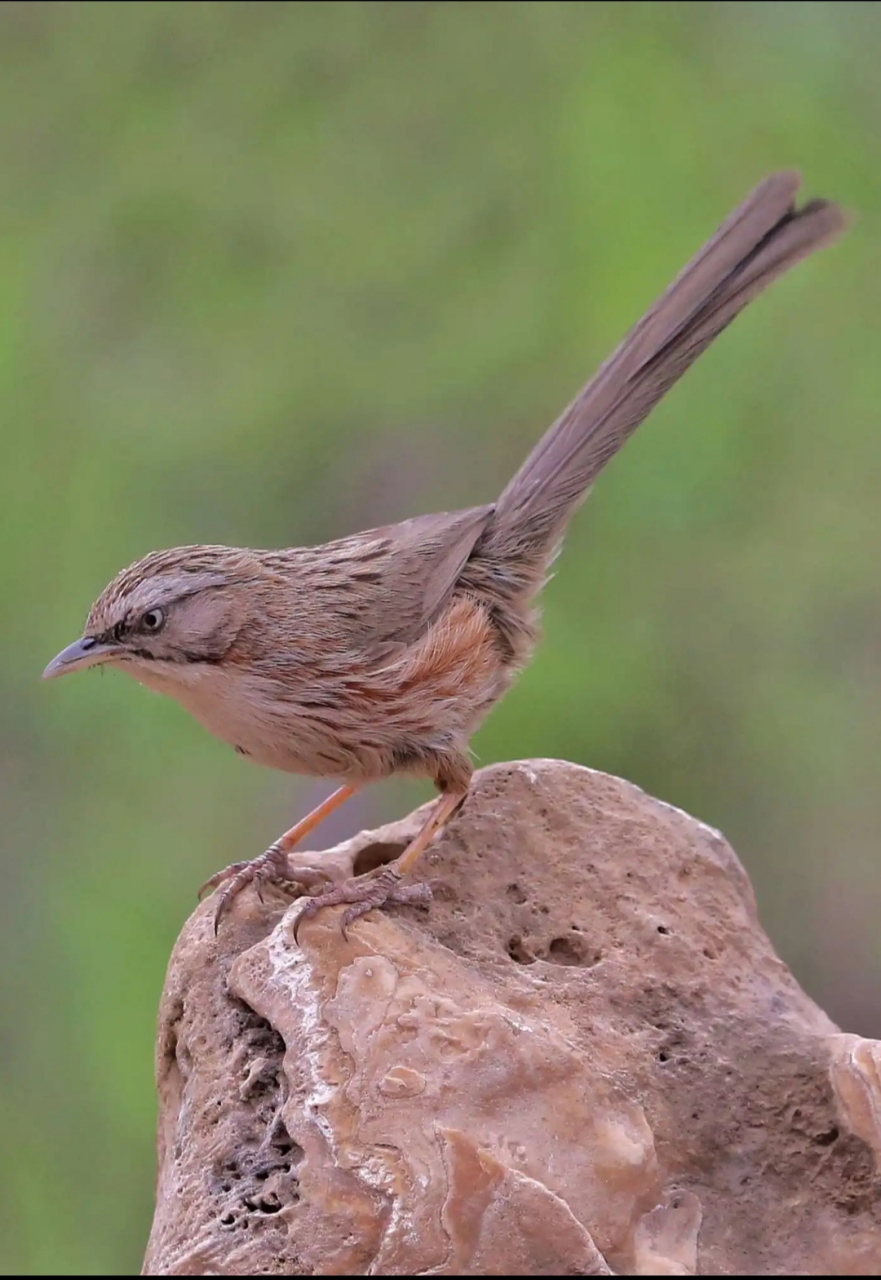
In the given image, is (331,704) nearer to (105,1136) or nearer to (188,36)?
(105,1136)

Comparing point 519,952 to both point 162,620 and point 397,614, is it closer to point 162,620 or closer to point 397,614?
point 397,614

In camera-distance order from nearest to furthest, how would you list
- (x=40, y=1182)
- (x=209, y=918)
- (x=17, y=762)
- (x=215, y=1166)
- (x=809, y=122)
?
(x=215, y=1166), (x=209, y=918), (x=40, y=1182), (x=17, y=762), (x=809, y=122)

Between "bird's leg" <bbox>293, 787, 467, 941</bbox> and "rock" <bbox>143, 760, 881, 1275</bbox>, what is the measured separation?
1.9 inches

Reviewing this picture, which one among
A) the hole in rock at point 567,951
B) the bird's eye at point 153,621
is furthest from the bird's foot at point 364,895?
the bird's eye at point 153,621

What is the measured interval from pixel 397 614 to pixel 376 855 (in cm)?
67

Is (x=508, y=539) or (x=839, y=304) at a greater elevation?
(x=839, y=304)

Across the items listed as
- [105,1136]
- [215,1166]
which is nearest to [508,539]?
[215,1166]

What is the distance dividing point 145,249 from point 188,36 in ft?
3.81

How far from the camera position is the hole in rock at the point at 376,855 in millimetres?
3848

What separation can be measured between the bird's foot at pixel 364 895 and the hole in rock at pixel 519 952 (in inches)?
9.2

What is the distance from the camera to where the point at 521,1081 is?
2.84 metres

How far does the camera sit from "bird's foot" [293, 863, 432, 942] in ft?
10.4

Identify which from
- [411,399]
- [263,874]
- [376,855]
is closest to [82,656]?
[263,874]

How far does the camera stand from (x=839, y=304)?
6.69 m
